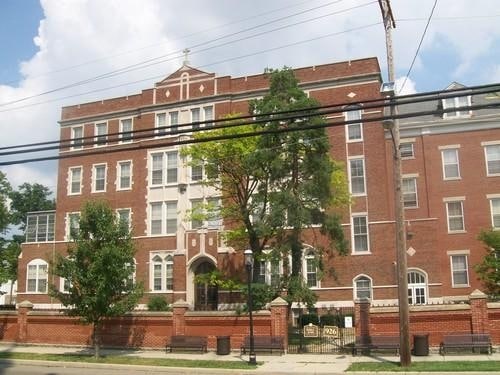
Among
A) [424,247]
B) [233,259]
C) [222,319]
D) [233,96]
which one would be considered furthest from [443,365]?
[233,96]

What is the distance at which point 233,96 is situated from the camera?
4516 centimetres

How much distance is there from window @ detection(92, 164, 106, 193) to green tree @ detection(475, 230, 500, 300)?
2971cm

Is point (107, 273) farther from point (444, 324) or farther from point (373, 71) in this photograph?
point (373, 71)

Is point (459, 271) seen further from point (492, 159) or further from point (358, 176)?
point (358, 176)

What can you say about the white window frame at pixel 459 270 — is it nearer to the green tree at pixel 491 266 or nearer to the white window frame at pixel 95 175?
the green tree at pixel 491 266

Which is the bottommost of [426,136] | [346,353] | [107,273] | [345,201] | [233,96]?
[346,353]

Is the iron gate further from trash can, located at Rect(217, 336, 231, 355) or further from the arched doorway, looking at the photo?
the arched doorway

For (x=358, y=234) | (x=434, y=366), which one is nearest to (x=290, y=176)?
(x=358, y=234)

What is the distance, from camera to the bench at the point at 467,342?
21078mm

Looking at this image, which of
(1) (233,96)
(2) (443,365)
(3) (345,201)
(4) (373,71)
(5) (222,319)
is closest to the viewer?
(2) (443,365)

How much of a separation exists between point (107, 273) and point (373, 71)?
85.7 feet

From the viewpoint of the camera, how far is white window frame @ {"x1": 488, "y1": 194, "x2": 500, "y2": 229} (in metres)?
40.8

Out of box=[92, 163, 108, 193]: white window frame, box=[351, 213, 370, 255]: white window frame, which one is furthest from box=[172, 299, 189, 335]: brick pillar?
box=[92, 163, 108, 193]: white window frame

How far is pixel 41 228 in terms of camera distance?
50.4 meters
